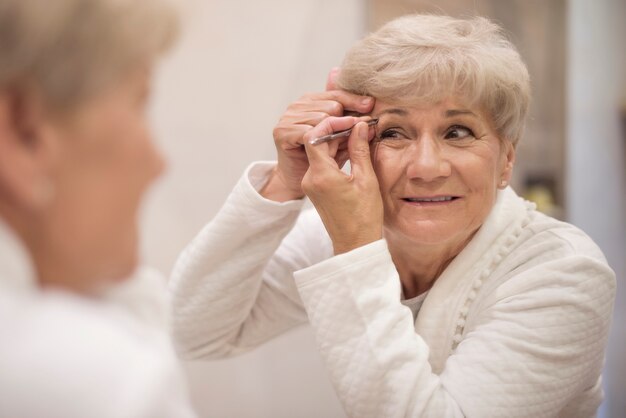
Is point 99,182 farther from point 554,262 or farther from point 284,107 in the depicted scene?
point 284,107

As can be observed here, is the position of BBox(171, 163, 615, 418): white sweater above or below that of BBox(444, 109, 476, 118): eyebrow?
below

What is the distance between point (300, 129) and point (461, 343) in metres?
0.47

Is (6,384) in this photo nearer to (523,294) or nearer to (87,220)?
(87,220)

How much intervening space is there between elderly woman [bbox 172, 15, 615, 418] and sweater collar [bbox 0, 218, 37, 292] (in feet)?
1.79

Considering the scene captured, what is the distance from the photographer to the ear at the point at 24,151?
0.41 m

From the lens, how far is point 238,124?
6.28 feet

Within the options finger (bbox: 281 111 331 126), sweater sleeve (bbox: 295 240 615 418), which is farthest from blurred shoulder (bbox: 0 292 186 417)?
finger (bbox: 281 111 331 126)

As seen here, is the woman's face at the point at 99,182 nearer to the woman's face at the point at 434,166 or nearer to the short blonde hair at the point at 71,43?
the short blonde hair at the point at 71,43

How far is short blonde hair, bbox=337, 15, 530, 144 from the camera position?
100 cm

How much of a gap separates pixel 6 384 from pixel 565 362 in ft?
2.74

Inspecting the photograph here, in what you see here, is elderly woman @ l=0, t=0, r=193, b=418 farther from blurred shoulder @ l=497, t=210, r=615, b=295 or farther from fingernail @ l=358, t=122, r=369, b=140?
blurred shoulder @ l=497, t=210, r=615, b=295

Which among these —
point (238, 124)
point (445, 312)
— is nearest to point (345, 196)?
point (445, 312)

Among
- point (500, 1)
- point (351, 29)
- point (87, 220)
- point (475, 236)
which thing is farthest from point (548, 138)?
A: point (87, 220)

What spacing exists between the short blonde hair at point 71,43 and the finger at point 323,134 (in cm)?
56
